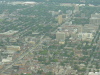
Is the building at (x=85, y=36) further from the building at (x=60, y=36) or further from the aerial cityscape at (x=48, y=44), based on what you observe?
the building at (x=60, y=36)

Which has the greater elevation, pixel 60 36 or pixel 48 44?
Answer: pixel 60 36

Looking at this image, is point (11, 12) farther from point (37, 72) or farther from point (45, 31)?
point (37, 72)

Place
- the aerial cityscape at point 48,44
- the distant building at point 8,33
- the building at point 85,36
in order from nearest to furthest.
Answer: the aerial cityscape at point 48,44, the building at point 85,36, the distant building at point 8,33

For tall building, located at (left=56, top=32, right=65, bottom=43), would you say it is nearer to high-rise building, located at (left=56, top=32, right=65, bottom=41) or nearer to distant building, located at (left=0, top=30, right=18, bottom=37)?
high-rise building, located at (left=56, top=32, right=65, bottom=41)

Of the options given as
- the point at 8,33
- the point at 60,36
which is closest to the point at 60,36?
the point at 60,36

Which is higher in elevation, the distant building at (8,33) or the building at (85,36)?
the building at (85,36)

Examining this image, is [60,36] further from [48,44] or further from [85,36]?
[48,44]

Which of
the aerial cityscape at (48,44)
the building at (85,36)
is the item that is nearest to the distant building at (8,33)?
the aerial cityscape at (48,44)

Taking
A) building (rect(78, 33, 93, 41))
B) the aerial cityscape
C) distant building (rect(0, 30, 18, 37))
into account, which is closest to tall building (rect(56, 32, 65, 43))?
the aerial cityscape

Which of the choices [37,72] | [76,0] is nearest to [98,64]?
[37,72]
